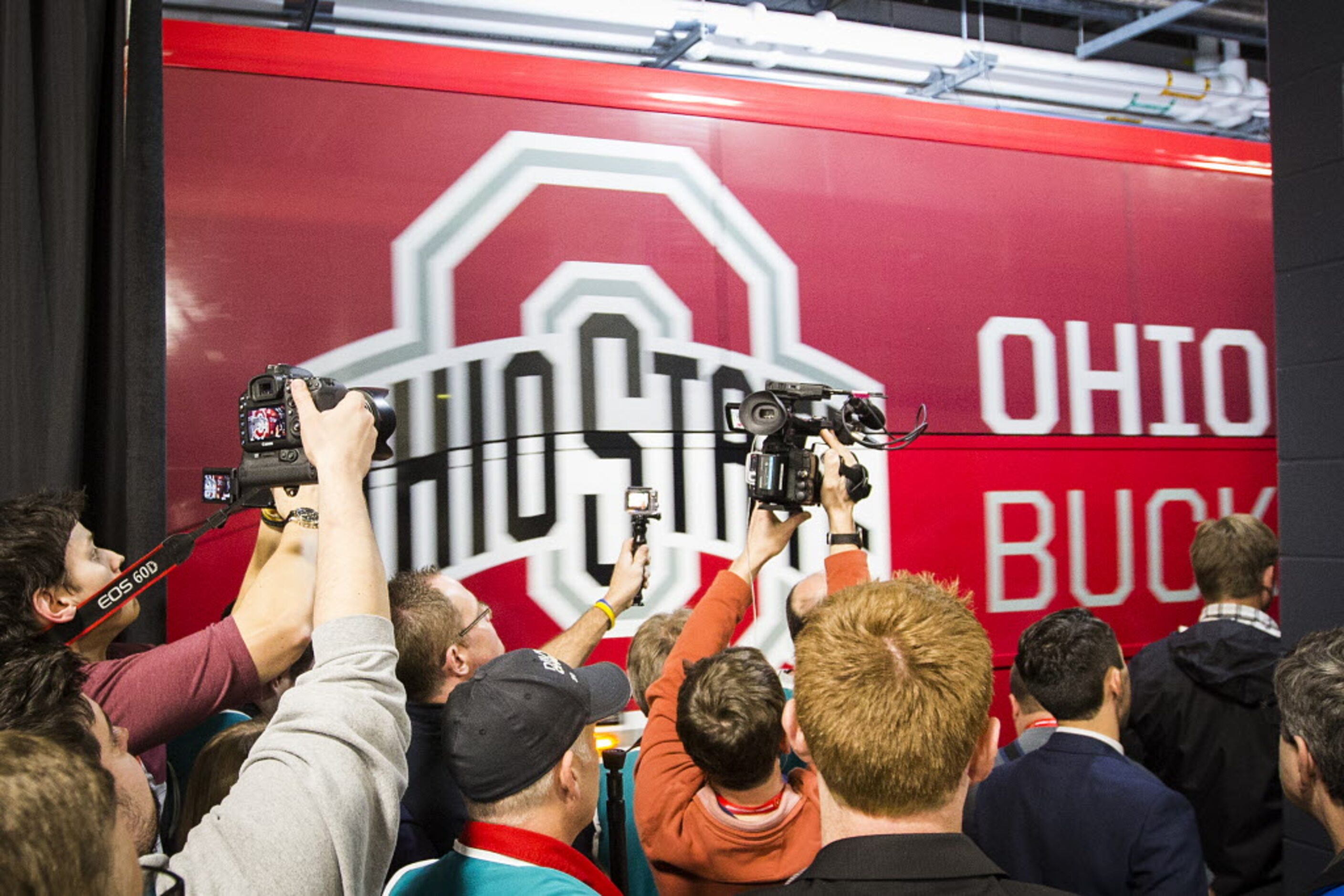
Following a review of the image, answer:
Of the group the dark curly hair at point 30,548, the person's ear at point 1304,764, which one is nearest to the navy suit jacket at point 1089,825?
the person's ear at point 1304,764

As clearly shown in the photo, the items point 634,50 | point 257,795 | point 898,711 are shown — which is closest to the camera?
point 257,795

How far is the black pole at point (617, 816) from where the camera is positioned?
6.81 feet

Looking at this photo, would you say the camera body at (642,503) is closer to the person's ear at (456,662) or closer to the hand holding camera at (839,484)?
the hand holding camera at (839,484)

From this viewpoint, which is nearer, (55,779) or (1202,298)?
(55,779)

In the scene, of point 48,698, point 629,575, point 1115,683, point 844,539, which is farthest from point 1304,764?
point 48,698

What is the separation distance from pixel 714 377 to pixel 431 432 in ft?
2.71

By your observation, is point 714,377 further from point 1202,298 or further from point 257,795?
point 257,795

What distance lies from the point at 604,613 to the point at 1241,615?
171 centimetres

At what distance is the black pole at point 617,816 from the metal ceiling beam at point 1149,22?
14.2 feet

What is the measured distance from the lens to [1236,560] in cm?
306

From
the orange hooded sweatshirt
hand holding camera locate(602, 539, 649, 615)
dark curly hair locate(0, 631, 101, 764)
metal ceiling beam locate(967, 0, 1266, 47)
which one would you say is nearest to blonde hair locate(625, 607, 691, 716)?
hand holding camera locate(602, 539, 649, 615)

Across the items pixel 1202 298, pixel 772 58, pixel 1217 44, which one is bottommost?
pixel 1202 298

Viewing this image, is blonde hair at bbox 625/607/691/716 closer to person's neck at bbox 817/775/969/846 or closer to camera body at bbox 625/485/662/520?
camera body at bbox 625/485/662/520

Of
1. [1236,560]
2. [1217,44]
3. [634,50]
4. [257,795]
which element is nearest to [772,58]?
[634,50]
